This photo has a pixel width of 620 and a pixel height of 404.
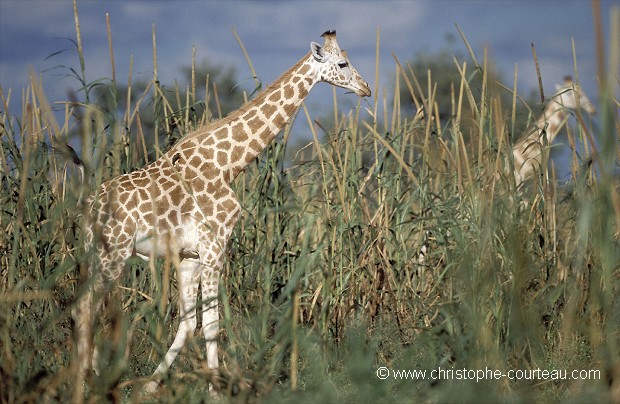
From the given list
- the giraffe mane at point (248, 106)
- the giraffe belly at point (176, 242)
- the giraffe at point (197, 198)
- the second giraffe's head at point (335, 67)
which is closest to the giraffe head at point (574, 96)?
the second giraffe's head at point (335, 67)

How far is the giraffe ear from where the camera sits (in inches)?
195

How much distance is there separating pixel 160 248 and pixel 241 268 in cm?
68

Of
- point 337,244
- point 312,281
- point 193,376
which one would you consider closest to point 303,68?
point 337,244

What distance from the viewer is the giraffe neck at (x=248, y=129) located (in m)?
4.62

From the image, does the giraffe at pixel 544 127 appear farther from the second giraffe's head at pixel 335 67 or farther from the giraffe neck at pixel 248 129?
the giraffe neck at pixel 248 129

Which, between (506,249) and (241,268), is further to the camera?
(241,268)

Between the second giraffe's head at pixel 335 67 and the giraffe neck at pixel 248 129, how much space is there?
0.06 m

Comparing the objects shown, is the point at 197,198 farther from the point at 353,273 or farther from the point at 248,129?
the point at 353,273

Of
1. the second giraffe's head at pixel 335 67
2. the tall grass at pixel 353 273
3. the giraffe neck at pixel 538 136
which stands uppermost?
the second giraffe's head at pixel 335 67

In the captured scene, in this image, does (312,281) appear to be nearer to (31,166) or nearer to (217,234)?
(217,234)

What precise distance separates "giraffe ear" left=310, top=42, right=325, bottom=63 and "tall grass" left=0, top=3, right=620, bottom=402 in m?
0.37

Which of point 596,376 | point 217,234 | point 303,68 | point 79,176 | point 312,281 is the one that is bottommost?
point 596,376

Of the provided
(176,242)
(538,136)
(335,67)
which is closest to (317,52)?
(335,67)

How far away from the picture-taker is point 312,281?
540 centimetres
